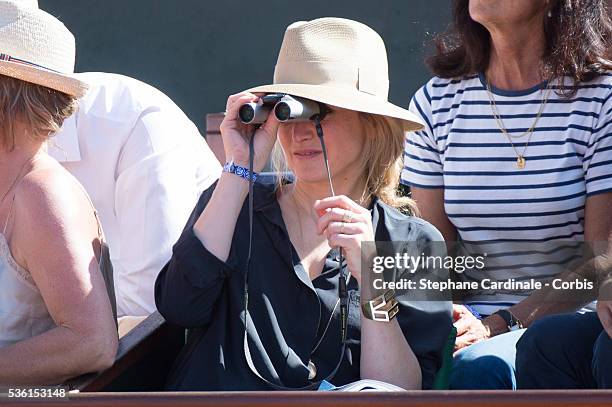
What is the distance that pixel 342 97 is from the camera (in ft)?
8.16

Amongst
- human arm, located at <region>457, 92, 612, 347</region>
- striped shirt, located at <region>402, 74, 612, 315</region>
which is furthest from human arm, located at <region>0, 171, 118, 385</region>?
striped shirt, located at <region>402, 74, 612, 315</region>

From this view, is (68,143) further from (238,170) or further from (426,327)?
(426,327)

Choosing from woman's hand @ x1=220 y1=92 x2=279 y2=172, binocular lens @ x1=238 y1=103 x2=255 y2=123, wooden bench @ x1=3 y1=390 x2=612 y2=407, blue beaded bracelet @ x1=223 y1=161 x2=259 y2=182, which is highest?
binocular lens @ x1=238 y1=103 x2=255 y2=123

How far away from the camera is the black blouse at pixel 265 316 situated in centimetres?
233

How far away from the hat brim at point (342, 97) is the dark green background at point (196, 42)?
239cm

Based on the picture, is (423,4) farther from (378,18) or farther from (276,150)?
(276,150)

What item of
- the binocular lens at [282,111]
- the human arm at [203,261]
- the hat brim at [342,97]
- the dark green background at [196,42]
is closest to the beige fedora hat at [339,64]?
the hat brim at [342,97]

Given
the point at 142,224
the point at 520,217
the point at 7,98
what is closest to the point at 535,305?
the point at 520,217

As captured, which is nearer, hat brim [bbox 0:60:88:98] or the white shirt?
hat brim [bbox 0:60:88:98]

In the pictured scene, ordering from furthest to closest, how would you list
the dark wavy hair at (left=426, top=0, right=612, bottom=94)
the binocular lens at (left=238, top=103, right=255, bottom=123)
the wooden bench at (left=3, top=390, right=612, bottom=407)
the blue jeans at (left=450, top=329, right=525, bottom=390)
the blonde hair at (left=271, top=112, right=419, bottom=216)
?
the dark wavy hair at (left=426, top=0, right=612, bottom=94), the blonde hair at (left=271, top=112, right=419, bottom=216), the blue jeans at (left=450, top=329, right=525, bottom=390), the binocular lens at (left=238, top=103, right=255, bottom=123), the wooden bench at (left=3, top=390, right=612, bottom=407)

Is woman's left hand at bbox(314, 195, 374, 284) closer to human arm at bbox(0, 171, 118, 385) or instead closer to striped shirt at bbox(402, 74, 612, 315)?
human arm at bbox(0, 171, 118, 385)

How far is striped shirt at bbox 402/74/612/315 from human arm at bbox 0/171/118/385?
1.10m

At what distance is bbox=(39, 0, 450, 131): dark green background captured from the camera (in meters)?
4.93

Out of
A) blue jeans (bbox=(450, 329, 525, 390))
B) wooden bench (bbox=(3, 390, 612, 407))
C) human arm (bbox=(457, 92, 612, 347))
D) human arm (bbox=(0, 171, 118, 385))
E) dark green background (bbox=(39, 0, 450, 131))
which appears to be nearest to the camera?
wooden bench (bbox=(3, 390, 612, 407))
